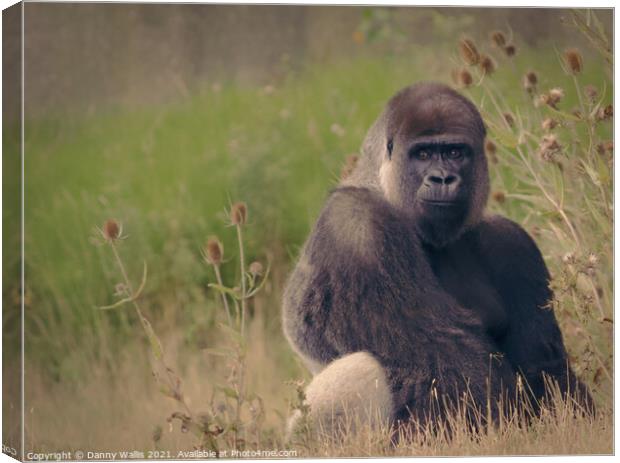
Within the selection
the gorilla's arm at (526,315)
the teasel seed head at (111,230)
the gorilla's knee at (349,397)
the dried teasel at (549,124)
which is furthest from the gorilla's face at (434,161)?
the teasel seed head at (111,230)

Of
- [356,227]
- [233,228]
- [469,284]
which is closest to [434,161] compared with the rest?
[356,227]

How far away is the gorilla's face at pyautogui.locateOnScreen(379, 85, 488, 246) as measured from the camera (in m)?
5.01

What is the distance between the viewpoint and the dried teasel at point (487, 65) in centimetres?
553

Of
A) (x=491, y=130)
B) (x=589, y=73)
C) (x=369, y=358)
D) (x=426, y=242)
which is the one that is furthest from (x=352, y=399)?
(x=589, y=73)

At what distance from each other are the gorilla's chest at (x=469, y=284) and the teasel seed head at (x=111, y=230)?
1261 millimetres

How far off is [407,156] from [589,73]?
110cm

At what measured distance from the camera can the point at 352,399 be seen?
4.93m

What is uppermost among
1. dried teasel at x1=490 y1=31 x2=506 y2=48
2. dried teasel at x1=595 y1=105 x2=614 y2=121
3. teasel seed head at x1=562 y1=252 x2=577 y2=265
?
dried teasel at x1=490 y1=31 x2=506 y2=48

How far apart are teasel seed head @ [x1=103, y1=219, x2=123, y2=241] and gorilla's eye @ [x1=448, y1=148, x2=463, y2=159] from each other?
4.46 feet

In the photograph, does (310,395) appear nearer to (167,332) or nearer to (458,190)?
(458,190)

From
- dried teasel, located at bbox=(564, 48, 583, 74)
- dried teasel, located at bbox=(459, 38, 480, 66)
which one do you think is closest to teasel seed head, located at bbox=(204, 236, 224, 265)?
dried teasel, located at bbox=(459, 38, 480, 66)

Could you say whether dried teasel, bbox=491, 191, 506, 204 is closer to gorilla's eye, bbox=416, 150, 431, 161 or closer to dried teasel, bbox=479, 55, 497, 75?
dried teasel, bbox=479, 55, 497, 75

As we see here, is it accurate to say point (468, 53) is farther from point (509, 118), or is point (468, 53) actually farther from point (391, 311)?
point (391, 311)

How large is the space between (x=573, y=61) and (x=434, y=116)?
795 millimetres
